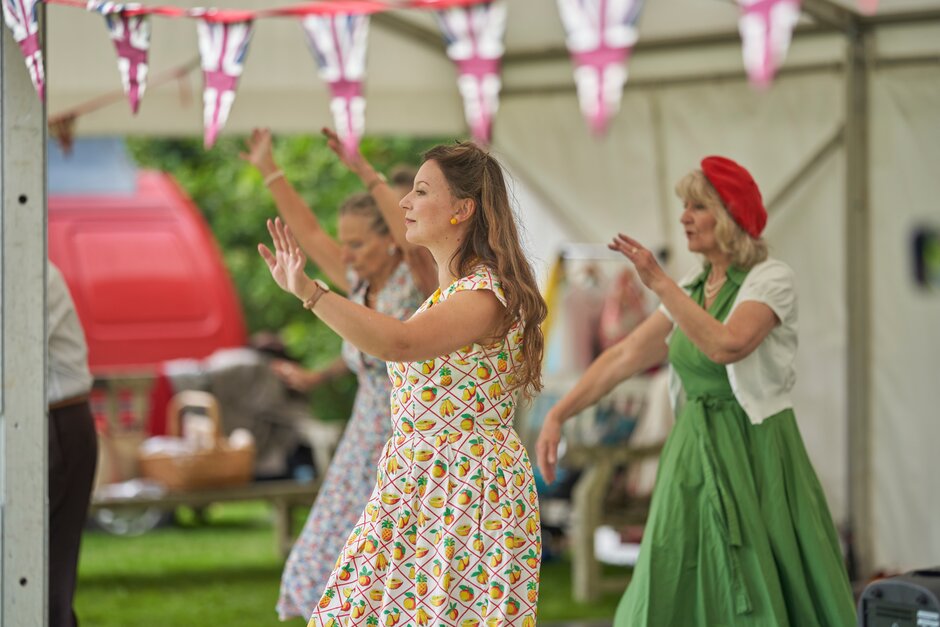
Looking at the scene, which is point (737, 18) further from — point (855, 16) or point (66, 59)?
point (66, 59)

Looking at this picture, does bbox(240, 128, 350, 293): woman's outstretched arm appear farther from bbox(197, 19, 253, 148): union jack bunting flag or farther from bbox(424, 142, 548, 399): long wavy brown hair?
bbox(424, 142, 548, 399): long wavy brown hair

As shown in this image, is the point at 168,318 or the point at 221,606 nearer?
the point at 221,606

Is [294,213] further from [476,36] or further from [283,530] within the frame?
[283,530]

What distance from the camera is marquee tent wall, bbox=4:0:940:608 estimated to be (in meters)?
7.21

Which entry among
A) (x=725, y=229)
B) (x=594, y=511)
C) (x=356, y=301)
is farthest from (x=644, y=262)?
(x=594, y=511)

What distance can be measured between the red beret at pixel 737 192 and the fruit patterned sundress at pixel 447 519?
1152mm

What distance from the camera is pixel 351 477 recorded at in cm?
519

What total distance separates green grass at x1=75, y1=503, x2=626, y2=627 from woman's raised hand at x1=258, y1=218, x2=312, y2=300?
3852 mm

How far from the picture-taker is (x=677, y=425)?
452cm

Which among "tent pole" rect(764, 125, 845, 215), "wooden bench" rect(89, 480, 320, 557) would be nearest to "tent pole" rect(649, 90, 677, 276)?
"tent pole" rect(764, 125, 845, 215)

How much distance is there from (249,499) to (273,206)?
7971 millimetres

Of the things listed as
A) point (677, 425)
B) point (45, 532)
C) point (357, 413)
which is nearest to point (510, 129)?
point (357, 413)

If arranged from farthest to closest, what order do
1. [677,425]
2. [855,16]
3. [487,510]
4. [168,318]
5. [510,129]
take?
1. [168,318]
2. [510,129]
3. [855,16]
4. [677,425]
5. [487,510]

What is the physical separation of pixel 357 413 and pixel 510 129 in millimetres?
3844
